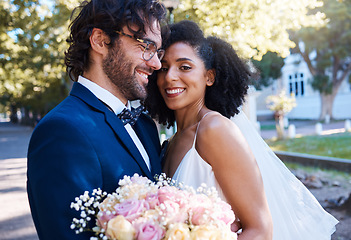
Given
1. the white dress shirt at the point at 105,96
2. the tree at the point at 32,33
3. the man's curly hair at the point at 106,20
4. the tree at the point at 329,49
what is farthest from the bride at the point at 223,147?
the tree at the point at 329,49

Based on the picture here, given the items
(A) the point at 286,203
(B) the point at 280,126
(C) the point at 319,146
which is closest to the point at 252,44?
(A) the point at 286,203

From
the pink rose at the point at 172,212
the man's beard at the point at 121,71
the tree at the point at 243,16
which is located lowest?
the pink rose at the point at 172,212

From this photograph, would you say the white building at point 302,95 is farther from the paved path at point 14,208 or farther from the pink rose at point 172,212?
the pink rose at point 172,212

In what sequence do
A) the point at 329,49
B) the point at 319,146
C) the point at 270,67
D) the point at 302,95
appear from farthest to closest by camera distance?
the point at 302,95, the point at 270,67, the point at 329,49, the point at 319,146

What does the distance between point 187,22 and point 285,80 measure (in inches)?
1591

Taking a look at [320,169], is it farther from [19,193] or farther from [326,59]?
[326,59]

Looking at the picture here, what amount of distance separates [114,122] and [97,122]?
130 millimetres

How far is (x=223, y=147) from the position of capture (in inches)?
96.6

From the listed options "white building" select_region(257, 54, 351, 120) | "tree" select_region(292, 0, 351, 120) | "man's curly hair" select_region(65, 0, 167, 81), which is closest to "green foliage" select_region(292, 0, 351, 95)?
"tree" select_region(292, 0, 351, 120)

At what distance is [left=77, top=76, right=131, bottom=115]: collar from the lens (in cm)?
236

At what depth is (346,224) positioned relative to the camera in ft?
20.8

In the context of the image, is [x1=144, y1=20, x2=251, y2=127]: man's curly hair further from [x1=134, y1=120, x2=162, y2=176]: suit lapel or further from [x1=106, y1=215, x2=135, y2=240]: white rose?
[x1=106, y1=215, x2=135, y2=240]: white rose

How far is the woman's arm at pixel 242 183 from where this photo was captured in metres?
2.39

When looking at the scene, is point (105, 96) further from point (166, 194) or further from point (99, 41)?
point (166, 194)
